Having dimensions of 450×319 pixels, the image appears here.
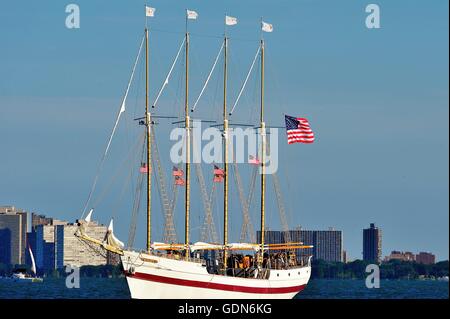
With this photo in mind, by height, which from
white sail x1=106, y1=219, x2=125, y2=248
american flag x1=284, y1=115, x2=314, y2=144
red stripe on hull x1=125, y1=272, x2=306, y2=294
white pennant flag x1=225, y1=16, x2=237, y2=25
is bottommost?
red stripe on hull x1=125, y1=272, x2=306, y2=294

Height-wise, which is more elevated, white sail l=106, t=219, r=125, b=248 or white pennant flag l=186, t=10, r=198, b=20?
white pennant flag l=186, t=10, r=198, b=20

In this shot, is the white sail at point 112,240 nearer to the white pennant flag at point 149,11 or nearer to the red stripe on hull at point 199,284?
the red stripe on hull at point 199,284

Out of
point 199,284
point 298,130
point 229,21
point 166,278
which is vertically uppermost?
point 229,21

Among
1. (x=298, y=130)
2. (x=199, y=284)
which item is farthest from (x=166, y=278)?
(x=298, y=130)

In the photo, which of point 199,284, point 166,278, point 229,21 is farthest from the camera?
point 229,21

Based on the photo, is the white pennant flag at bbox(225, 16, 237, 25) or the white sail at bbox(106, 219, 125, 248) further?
the white pennant flag at bbox(225, 16, 237, 25)

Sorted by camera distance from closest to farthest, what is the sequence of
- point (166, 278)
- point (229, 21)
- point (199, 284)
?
1. point (166, 278)
2. point (199, 284)
3. point (229, 21)

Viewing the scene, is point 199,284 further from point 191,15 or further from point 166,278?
point 191,15

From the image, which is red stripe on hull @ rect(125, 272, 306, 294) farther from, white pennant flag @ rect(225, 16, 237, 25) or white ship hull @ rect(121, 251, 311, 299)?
white pennant flag @ rect(225, 16, 237, 25)

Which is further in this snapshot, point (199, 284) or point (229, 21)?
point (229, 21)

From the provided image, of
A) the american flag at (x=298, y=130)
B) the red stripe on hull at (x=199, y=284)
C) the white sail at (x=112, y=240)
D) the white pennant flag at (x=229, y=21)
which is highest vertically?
the white pennant flag at (x=229, y=21)
